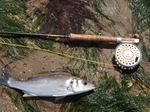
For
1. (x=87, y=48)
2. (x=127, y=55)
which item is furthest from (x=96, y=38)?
(x=127, y=55)

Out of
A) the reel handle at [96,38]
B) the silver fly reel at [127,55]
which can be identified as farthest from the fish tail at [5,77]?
the silver fly reel at [127,55]

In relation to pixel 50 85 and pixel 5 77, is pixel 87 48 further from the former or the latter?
pixel 5 77

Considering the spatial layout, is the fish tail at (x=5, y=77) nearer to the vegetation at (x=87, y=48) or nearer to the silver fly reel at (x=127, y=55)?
the vegetation at (x=87, y=48)

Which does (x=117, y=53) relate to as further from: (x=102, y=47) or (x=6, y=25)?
(x=6, y=25)

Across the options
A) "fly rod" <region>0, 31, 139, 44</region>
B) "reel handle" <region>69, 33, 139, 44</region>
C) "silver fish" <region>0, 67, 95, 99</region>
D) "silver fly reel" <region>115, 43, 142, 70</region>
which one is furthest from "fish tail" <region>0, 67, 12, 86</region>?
"silver fly reel" <region>115, 43, 142, 70</region>

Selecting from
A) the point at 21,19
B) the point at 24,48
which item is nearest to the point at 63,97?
the point at 24,48

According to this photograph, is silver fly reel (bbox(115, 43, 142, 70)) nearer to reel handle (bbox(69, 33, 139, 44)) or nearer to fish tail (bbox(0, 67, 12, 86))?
reel handle (bbox(69, 33, 139, 44))
